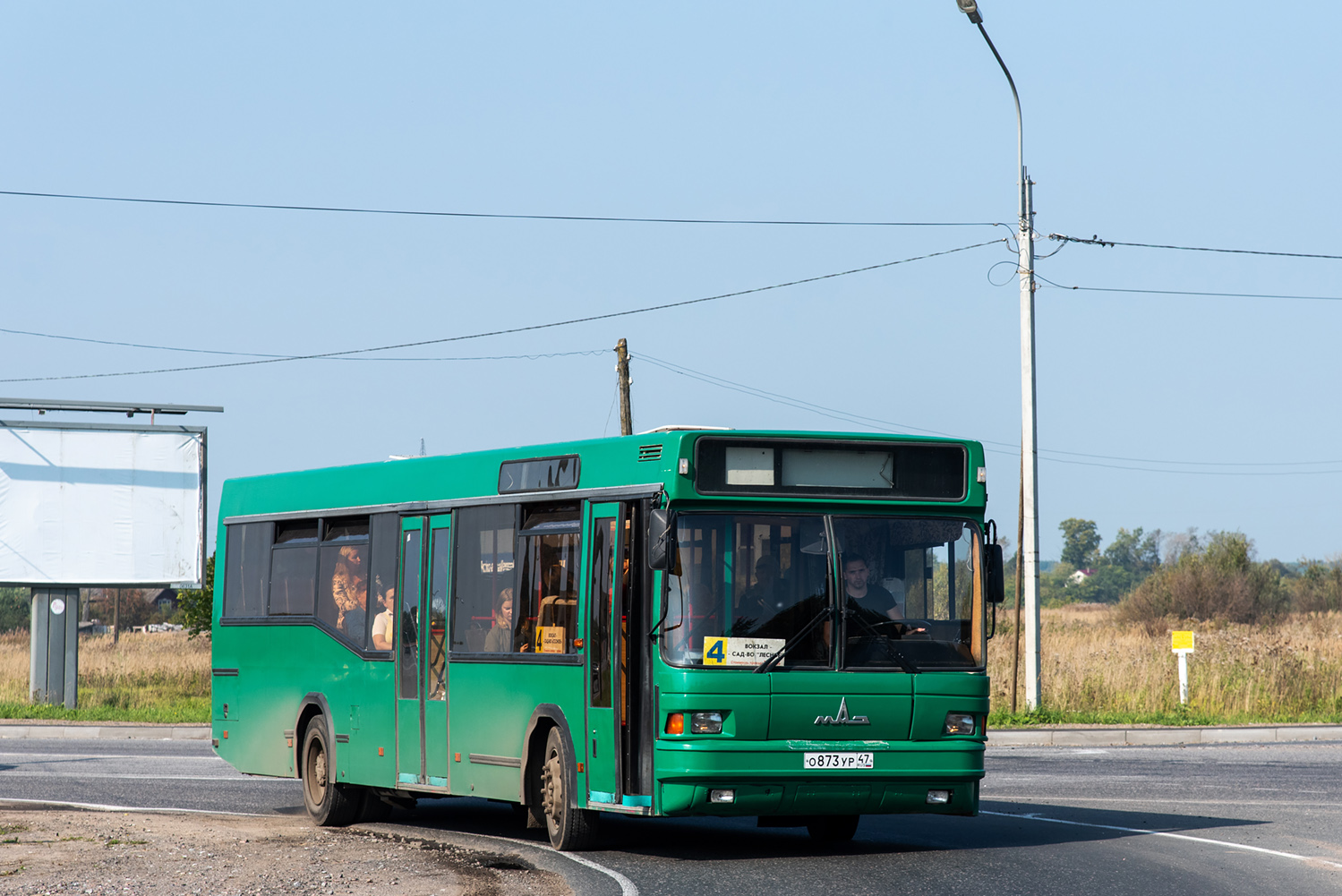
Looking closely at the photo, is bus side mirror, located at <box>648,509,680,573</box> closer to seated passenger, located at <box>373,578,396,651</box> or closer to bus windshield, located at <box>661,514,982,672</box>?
bus windshield, located at <box>661,514,982,672</box>

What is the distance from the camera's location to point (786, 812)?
33.9ft

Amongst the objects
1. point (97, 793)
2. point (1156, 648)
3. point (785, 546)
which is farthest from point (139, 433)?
point (785, 546)

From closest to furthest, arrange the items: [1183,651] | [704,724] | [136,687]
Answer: [704,724] → [1183,651] → [136,687]

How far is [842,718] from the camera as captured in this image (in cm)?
1040

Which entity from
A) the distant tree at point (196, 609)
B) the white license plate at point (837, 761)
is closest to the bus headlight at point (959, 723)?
the white license plate at point (837, 761)

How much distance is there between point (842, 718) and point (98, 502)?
25.4 meters

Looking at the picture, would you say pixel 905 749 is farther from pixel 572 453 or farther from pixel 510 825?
pixel 510 825

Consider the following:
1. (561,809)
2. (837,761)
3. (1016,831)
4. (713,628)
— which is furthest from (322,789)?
(1016,831)

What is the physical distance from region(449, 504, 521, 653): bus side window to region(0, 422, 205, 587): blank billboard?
21793mm

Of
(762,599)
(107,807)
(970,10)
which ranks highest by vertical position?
(970,10)

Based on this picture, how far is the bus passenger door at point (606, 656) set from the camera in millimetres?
10617

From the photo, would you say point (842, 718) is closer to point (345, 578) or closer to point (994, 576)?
point (994, 576)

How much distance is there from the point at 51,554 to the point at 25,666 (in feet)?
31.0

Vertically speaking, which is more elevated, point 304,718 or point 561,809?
point 304,718
